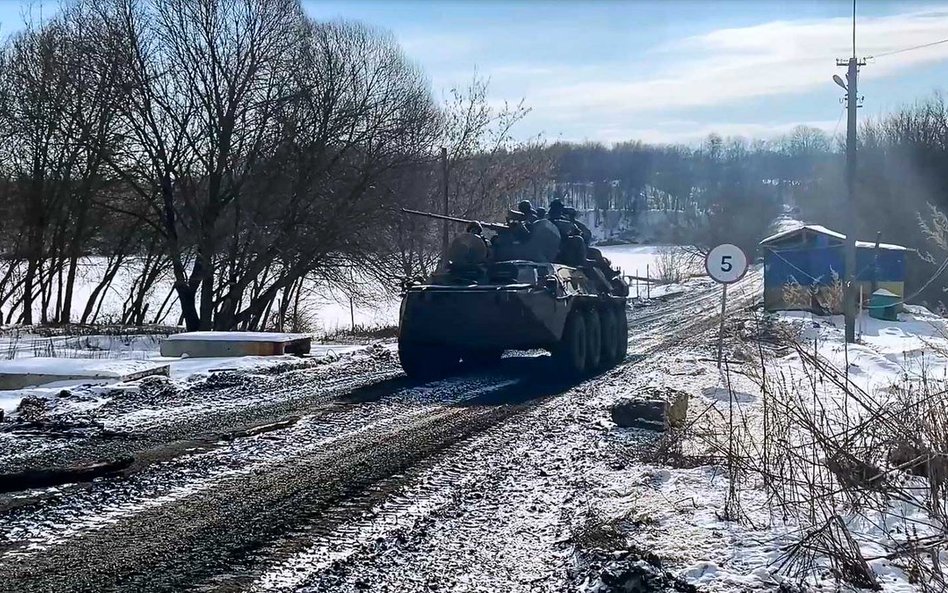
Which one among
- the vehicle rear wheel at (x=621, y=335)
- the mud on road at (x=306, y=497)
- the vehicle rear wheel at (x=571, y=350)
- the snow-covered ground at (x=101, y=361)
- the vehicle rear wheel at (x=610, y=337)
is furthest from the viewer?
the vehicle rear wheel at (x=621, y=335)

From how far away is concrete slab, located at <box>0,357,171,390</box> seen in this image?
1227 centimetres

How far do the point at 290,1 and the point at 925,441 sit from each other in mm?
26035

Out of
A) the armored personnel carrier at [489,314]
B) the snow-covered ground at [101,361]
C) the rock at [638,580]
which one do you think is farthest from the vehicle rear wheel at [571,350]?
the rock at [638,580]

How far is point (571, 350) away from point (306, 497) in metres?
7.95

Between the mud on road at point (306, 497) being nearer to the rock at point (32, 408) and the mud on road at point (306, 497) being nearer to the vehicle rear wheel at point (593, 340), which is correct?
the rock at point (32, 408)

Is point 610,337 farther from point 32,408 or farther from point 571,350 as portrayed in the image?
point 32,408

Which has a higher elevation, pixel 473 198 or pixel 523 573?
pixel 473 198

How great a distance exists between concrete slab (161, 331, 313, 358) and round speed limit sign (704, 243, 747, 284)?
22.2 ft

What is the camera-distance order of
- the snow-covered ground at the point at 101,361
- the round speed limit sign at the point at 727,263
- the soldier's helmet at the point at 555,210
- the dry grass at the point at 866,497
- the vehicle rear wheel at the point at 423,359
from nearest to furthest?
the dry grass at the point at 866,497, the snow-covered ground at the point at 101,361, the vehicle rear wheel at the point at 423,359, the round speed limit sign at the point at 727,263, the soldier's helmet at the point at 555,210

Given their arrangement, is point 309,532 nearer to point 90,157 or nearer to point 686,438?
point 686,438

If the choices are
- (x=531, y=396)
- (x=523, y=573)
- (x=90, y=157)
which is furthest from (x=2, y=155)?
(x=523, y=573)

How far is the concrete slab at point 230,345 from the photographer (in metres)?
16.4

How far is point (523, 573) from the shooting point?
5.03m

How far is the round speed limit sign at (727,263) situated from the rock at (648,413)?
20.0 ft
